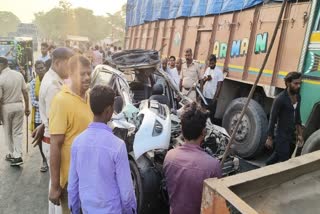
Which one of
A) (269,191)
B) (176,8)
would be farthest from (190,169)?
(176,8)

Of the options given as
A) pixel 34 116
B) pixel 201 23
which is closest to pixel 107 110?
pixel 34 116

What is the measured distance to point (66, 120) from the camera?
228 centimetres

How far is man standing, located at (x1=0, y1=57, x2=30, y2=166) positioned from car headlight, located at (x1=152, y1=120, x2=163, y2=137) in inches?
111

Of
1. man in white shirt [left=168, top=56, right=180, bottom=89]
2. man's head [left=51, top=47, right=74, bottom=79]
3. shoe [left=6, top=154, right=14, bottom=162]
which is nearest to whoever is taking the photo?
man's head [left=51, top=47, right=74, bottom=79]

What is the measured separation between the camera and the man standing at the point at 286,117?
153 inches

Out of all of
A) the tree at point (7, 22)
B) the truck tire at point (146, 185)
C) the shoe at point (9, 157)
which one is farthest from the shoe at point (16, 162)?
the tree at point (7, 22)

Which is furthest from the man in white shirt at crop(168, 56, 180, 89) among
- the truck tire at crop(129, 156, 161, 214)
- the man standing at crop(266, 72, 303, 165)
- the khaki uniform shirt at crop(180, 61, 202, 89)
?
the truck tire at crop(129, 156, 161, 214)

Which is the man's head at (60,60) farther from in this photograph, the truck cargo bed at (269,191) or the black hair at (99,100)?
the truck cargo bed at (269,191)

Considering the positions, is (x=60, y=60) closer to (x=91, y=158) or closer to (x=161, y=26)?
(x=91, y=158)

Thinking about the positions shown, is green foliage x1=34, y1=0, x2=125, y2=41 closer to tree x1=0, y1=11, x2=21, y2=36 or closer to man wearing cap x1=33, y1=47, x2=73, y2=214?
tree x1=0, y1=11, x2=21, y2=36

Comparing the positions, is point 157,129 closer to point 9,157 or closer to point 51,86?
point 51,86

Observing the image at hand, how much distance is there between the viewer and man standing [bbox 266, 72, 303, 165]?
389 cm

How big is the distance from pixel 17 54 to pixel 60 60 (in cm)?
1354

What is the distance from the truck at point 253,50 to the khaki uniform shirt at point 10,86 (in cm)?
363
